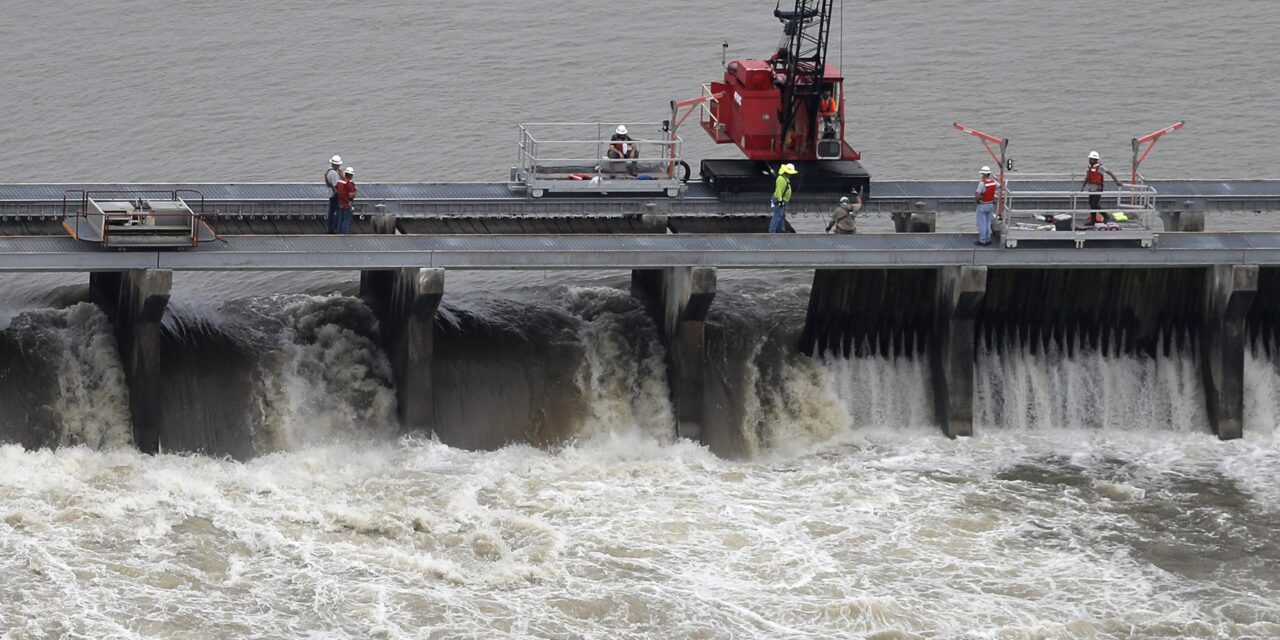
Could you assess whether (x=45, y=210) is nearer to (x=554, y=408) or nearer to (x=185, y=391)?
(x=185, y=391)

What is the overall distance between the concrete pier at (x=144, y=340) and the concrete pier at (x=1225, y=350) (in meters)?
19.5

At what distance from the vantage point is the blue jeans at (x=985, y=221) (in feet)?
129

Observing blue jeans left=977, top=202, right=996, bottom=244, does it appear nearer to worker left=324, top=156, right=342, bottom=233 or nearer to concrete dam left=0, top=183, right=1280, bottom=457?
concrete dam left=0, top=183, right=1280, bottom=457

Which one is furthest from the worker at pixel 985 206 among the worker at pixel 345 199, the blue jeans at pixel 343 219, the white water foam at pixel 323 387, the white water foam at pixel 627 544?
the blue jeans at pixel 343 219

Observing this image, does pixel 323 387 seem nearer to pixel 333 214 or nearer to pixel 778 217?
pixel 333 214

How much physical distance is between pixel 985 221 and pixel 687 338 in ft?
19.5

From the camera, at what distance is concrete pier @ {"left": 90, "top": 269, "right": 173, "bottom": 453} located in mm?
36812

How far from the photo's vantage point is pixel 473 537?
3406cm

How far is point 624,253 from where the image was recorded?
38.1m

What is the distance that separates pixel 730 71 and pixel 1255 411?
12905mm

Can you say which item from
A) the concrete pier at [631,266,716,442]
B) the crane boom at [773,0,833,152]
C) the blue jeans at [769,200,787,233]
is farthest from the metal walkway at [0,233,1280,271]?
the crane boom at [773,0,833,152]

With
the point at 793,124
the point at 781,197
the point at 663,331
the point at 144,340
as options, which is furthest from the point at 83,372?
the point at 793,124

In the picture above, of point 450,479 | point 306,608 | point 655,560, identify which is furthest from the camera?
point 450,479

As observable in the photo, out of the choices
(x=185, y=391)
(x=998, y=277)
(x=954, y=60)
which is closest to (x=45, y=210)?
(x=185, y=391)
